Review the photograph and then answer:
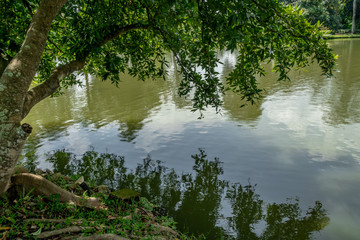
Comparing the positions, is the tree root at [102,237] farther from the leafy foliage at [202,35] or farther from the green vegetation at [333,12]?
the green vegetation at [333,12]

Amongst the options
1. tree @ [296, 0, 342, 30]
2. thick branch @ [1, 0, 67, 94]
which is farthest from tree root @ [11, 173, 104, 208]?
tree @ [296, 0, 342, 30]

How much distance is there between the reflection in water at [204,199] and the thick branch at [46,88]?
13.9 feet

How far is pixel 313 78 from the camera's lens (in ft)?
73.3

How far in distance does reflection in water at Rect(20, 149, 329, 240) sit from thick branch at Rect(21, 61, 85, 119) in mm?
4247

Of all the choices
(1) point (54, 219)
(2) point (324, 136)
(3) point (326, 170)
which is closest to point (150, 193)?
(1) point (54, 219)

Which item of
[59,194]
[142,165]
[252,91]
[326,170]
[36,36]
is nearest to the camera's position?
[36,36]

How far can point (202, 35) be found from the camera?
14.9 feet

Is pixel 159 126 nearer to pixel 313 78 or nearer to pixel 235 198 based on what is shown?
pixel 235 198

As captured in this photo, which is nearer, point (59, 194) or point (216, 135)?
point (59, 194)

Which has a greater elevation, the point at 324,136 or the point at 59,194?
the point at 59,194

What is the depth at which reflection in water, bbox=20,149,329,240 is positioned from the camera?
19.7 ft

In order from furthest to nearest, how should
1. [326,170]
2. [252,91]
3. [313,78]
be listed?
1. [313,78]
2. [326,170]
3. [252,91]

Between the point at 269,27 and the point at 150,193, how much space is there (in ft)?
19.2

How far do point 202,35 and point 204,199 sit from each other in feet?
16.0
